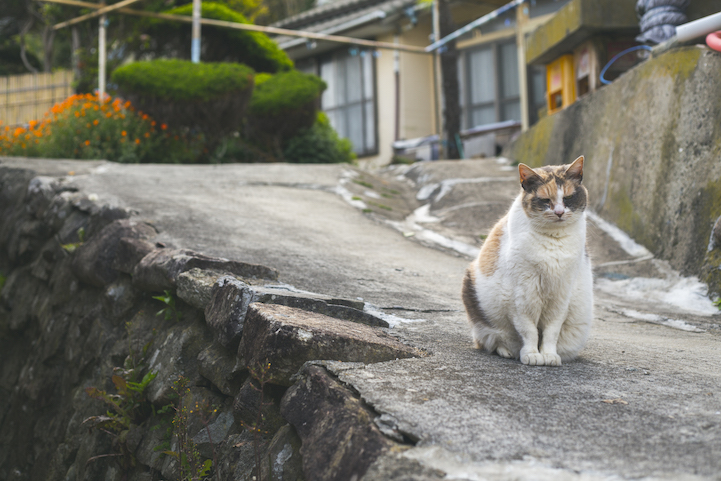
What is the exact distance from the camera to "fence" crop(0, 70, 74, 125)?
39.5 feet

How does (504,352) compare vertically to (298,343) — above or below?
below

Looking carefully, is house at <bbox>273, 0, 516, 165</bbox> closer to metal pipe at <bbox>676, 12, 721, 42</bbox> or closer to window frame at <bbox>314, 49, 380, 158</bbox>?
window frame at <bbox>314, 49, 380, 158</bbox>

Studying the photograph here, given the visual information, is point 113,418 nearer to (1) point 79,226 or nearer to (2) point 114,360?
(2) point 114,360

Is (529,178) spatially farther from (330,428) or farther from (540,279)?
(330,428)

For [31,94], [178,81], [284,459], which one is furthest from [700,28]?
[31,94]

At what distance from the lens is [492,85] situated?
12.3m

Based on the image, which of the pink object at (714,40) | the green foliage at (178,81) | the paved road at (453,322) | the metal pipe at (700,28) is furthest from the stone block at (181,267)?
the green foliage at (178,81)

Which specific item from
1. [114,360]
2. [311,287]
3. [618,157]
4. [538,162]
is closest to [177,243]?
[114,360]

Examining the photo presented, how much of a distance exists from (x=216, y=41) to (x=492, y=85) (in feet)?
18.6

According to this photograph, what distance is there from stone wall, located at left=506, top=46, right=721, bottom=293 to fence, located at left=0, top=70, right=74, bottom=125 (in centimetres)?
1048

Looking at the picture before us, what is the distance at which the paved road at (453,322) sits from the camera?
1425 millimetres

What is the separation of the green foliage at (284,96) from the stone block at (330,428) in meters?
8.19

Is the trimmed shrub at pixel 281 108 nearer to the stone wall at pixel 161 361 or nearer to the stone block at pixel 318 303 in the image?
the stone wall at pixel 161 361

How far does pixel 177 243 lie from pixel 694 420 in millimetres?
2946
